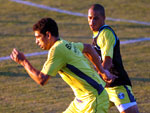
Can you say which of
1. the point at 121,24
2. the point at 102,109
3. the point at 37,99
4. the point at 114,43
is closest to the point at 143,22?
the point at 121,24

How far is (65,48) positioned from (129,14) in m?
12.6

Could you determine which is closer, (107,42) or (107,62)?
(107,62)

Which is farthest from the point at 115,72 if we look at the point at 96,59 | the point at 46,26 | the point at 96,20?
the point at 46,26

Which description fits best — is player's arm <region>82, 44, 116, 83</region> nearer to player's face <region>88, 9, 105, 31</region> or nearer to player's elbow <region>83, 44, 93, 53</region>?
player's elbow <region>83, 44, 93, 53</region>

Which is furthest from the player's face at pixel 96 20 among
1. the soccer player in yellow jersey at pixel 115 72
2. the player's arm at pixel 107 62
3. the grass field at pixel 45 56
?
the grass field at pixel 45 56

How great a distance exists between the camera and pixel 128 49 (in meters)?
12.5

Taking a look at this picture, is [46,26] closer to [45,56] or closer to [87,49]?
[87,49]

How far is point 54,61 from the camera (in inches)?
192

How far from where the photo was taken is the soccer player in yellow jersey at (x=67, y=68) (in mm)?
4844

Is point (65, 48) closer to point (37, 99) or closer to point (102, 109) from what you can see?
point (102, 109)

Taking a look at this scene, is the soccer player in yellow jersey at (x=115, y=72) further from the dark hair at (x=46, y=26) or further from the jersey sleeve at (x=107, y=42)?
the dark hair at (x=46, y=26)

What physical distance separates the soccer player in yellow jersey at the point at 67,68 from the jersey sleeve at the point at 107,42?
705mm

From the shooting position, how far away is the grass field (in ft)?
27.2

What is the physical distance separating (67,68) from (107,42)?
124 centimetres
